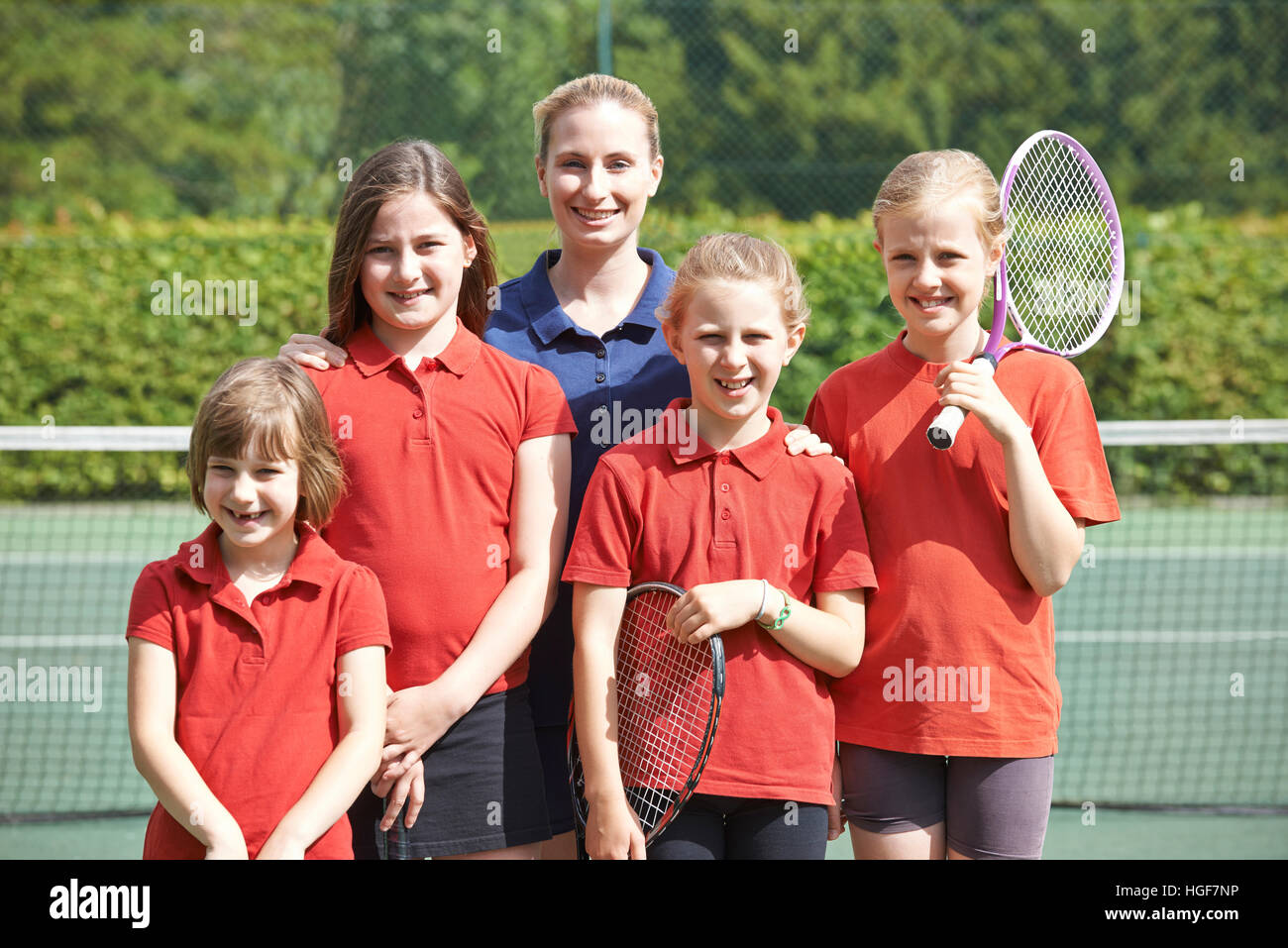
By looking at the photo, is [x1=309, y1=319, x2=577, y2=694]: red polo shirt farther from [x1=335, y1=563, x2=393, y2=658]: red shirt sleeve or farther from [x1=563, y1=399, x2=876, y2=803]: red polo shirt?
[x1=563, y1=399, x2=876, y2=803]: red polo shirt

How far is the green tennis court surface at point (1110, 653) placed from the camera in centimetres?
516

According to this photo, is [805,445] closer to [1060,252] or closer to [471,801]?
[471,801]

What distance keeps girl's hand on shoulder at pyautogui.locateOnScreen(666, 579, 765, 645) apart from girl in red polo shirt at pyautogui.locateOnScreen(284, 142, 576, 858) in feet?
1.09

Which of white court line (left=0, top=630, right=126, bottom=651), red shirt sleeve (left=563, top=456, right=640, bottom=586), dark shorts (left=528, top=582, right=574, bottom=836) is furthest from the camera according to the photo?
white court line (left=0, top=630, right=126, bottom=651)

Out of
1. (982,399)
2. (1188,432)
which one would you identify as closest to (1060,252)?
(982,399)

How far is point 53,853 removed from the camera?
4293 mm

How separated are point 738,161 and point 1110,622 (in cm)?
941

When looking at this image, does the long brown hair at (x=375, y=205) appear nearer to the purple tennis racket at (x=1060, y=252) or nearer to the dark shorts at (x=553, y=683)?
the dark shorts at (x=553, y=683)

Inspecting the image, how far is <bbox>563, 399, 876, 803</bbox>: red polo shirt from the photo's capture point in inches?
96.2

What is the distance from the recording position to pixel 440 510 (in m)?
2.58

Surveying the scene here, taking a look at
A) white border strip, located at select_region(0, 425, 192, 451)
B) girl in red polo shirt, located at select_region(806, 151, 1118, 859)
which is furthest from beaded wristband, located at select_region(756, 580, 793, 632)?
white border strip, located at select_region(0, 425, 192, 451)
